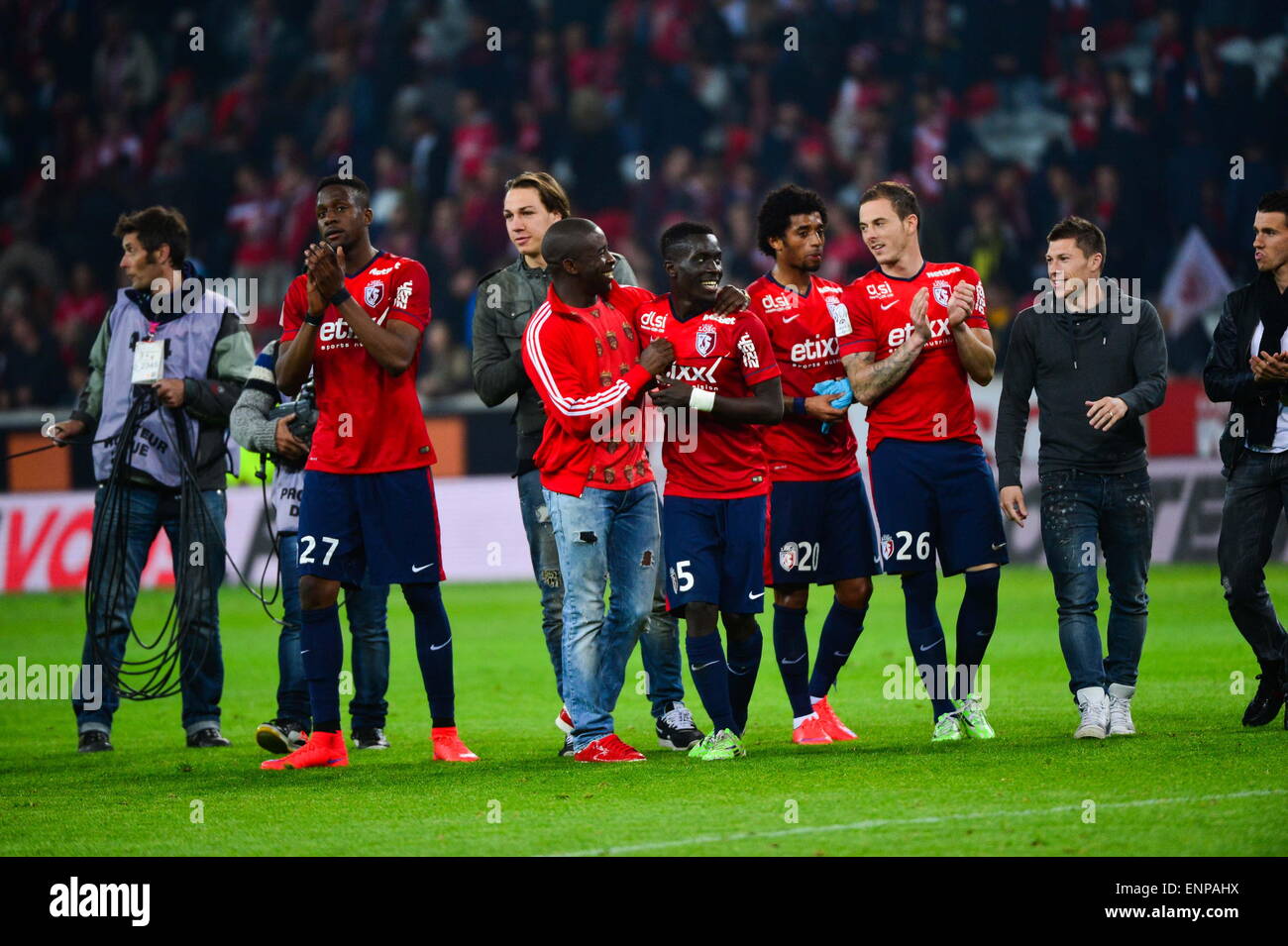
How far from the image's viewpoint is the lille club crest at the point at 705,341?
23.6 feet

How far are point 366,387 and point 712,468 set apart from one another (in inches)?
62.8

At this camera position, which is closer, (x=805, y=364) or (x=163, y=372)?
(x=805, y=364)

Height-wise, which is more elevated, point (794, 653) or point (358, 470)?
point (358, 470)

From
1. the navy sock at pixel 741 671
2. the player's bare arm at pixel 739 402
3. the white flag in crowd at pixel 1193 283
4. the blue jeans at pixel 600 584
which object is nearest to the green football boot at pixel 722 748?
the navy sock at pixel 741 671

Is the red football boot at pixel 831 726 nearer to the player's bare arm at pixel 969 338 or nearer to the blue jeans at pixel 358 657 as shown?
the player's bare arm at pixel 969 338

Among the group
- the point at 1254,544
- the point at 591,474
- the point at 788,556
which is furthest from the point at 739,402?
the point at 1254,544

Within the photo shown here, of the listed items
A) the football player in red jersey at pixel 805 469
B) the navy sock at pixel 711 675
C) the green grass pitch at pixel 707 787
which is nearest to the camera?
the green grass pitch at pixel 707 787

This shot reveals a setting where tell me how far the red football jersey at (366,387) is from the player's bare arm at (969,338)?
2.35m

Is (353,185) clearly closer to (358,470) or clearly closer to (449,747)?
(358,470)

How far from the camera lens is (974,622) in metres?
7.65

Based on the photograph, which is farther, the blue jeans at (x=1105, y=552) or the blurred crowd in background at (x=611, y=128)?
the blurred crowd in background at (x=611, y=128)
